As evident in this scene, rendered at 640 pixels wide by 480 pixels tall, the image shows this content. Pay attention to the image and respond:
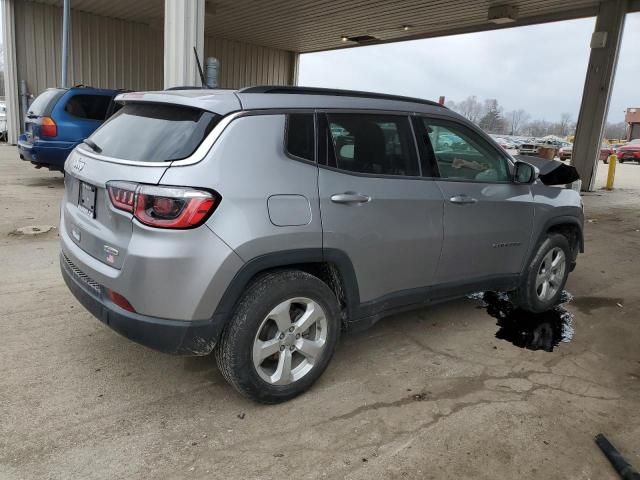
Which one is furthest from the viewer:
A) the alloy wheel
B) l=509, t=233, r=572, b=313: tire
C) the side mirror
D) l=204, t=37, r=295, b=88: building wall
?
l=204, t=37, r=295, b=88: building wall

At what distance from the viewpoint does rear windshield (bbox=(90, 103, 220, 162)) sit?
8.89 ft

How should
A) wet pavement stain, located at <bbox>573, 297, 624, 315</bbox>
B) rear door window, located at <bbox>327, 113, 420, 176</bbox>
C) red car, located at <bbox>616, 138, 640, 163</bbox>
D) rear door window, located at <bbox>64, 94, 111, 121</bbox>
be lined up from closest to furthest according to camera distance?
1. rear door window, located at <bbox>327, 113, 420, 176</bbox>
2. wet pavement stain, located at <bbox>573, 297, 624, 315</bbox>
3. rear door window, located at <bbox>64, 94, 111, 121</bbox>
4. red car, located at <bbox>616, 138, 640, 163</bbox>

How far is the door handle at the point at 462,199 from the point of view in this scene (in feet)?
12.0

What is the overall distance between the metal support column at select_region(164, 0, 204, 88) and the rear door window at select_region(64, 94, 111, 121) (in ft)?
5.89

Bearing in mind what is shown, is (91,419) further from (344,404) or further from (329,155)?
(329,155)

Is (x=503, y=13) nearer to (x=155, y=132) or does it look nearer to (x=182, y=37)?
(x=182, y=37)

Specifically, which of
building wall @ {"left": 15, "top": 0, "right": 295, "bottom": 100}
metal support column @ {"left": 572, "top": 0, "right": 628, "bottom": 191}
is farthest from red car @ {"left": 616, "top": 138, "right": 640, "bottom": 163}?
building wall @ {"left": 15, "top": 0, "right": 295, "bottom": 100}

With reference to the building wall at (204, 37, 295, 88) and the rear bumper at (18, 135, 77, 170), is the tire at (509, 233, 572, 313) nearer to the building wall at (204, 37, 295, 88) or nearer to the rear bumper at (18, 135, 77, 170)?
the rear bumper at (18, 135, 77, 170)

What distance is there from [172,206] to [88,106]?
835cm

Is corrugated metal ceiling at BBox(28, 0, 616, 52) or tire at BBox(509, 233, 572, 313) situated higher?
corrugated metal ceiling at BBox(28, 0, 616, 52)

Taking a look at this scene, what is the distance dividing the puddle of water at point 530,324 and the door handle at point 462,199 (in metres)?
1.21

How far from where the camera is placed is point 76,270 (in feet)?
10.1

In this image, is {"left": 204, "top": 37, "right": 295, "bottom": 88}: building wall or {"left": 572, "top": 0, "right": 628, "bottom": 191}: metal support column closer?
{"left": 572, "top": 0, "right": 628, "bottom": 191}: metal support column

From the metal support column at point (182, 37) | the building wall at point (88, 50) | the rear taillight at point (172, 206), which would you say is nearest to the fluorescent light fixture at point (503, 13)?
the metal support column at point (182, 37)
